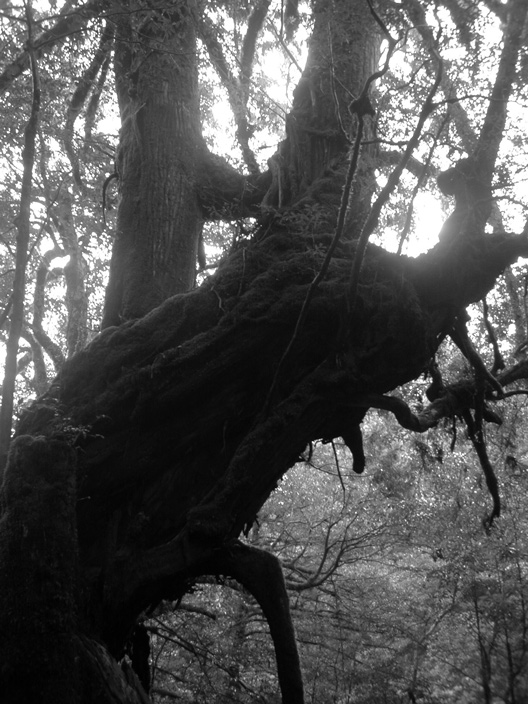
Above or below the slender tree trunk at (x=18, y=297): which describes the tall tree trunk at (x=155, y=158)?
above

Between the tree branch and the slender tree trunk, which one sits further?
the tree branch

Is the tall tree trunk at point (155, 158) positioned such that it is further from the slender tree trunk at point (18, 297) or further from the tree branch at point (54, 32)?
the slender tree trunk at point (18, 297)

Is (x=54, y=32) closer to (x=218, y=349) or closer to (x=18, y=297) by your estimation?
(x=18, y=297)

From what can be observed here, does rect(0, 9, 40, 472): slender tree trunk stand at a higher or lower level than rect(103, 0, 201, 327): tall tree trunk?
lower

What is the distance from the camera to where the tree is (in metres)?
3.07

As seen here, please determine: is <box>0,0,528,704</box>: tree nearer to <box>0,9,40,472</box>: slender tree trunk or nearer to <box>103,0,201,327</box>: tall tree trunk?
<box>103,0,201,327</box>: tall tree trunk

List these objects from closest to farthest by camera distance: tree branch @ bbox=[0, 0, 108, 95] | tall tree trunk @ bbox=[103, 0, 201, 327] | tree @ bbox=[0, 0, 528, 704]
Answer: tree @ bbox=[0, 0, 528, 704], tall tree trunk @ bbox=[103, 0, 201, 327], tree branch @ bbox=[0, 0, 108, 95]

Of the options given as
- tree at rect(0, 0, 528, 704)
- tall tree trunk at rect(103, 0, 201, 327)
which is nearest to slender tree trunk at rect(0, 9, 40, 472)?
tree at rect(0, 0, 528, 704)

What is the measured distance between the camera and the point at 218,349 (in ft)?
12.3

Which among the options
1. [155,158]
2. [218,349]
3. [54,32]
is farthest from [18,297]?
[54,32]

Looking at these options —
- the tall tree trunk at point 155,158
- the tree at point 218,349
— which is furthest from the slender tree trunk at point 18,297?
the tall tree trunk at point 155,158

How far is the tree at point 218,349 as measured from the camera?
307 cm

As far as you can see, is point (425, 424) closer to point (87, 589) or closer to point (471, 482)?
point (87, 589)

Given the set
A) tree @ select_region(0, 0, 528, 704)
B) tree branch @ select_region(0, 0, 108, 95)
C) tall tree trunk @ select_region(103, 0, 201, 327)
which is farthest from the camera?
tree branch @ select_region(0, 0, 108, 95)
